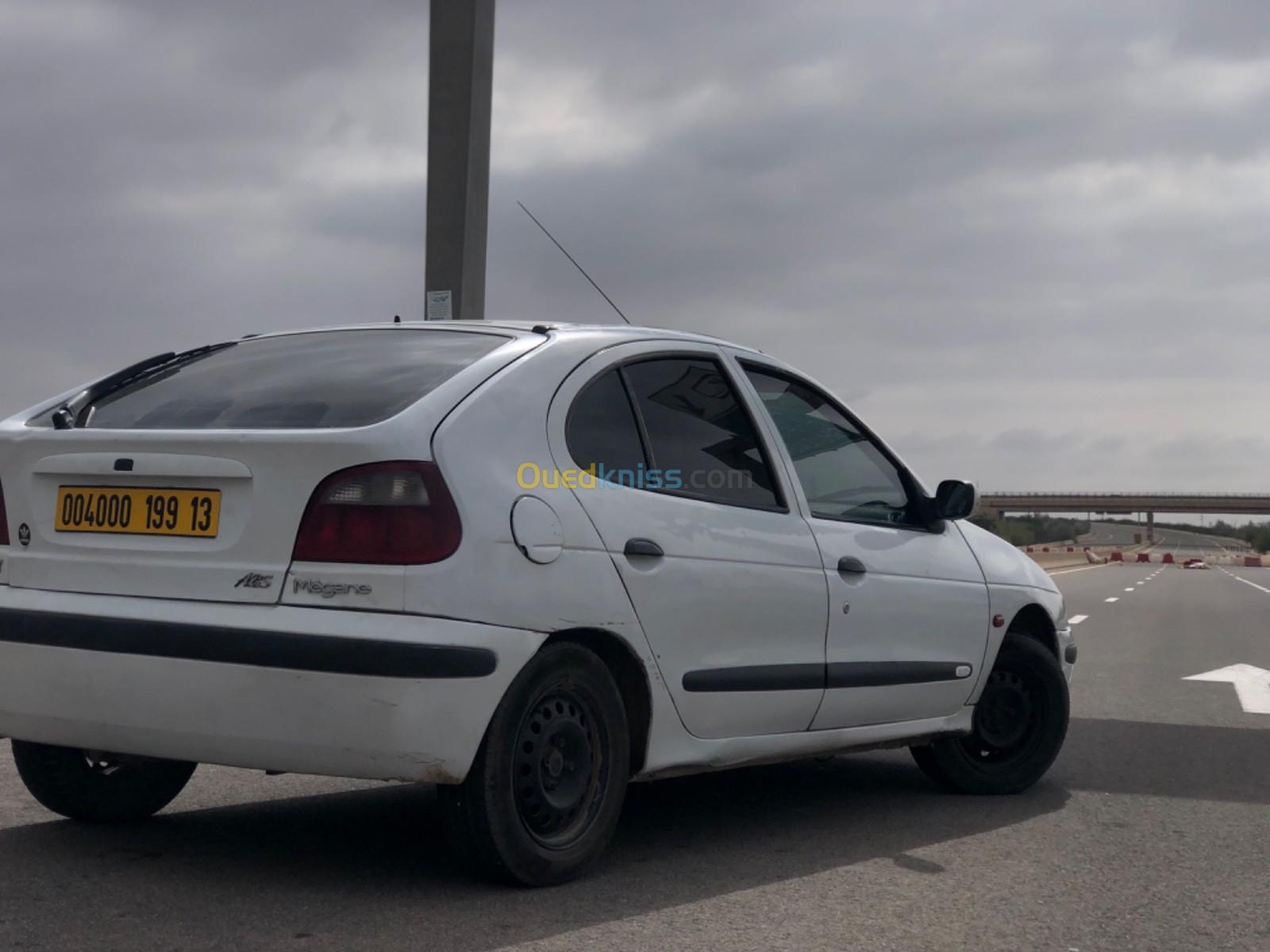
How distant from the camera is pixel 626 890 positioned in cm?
440

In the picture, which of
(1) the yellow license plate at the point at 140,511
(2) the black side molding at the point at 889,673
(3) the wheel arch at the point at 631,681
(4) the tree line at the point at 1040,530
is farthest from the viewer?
(4) the tree line at the point at 1040,530

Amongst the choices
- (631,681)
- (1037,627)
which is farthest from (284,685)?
(1037,627)

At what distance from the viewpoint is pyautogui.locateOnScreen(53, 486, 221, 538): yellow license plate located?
4184mm

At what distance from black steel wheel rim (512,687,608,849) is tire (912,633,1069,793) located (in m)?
2.43

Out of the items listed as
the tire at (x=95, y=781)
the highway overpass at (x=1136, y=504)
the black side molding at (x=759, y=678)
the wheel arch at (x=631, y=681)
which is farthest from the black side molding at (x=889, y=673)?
the highway overpass at (x=1136, y=504)

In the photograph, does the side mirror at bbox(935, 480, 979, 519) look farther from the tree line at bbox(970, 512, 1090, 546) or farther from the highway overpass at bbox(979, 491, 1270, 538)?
the highway overpass at bbox(979, 491, 1270, 538)

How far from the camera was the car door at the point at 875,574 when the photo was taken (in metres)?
5.39

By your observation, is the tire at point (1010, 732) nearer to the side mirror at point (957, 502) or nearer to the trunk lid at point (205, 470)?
the side mirror at point (957, 502)

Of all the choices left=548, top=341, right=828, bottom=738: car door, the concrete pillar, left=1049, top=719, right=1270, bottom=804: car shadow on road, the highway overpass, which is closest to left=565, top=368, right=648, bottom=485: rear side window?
left=548, top=341, right=828, bottom=738: car door

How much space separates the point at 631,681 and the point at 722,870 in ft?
2.25

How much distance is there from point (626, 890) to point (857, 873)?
0.79 m

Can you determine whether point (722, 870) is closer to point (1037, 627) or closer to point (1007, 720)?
point (1007, 720)

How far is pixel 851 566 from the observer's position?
5.41m

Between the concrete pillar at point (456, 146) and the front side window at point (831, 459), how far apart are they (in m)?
4.73
